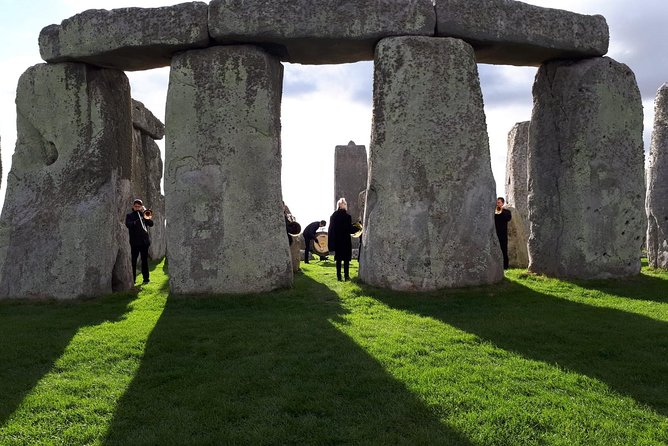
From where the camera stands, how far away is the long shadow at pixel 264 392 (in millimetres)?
3604

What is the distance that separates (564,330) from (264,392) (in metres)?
3.23

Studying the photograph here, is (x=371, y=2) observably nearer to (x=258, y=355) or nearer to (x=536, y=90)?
(x=536, y=90)

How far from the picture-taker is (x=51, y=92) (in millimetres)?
8469

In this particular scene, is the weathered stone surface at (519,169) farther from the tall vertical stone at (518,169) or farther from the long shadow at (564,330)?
the long shadow at (564,330)

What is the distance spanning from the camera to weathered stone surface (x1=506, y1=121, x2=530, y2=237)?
16.3m

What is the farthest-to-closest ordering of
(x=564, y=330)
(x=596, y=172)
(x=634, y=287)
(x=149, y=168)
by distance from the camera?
(x=149, y=168) < (x=596, y=172) < (x=634, y=287) < (x=564, y=330)

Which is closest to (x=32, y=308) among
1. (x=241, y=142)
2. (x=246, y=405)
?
(x=241, y=142)

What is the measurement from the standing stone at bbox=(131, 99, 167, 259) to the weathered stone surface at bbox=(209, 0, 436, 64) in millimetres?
6733

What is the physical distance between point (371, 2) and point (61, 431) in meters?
6.38

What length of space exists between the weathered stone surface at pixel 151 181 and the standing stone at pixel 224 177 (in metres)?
6.67

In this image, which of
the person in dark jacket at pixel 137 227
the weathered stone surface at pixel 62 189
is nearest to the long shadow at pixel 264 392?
the weathered stone surface at pixel 62 189

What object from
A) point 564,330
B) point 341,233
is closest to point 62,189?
point 341,233

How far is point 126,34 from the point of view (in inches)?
316

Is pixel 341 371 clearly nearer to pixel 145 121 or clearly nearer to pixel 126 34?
pixel 126 34
